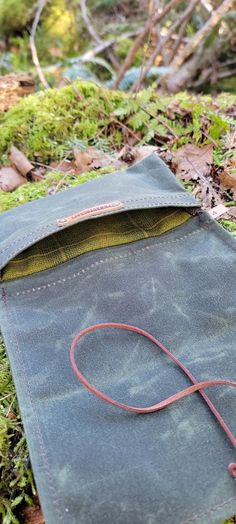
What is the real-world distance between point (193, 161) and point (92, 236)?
2.87ft

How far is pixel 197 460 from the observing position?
0.95m

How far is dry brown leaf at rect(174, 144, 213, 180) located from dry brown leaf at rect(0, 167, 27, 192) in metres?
0.84

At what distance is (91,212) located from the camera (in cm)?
142

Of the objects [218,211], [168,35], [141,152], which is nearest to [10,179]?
[141,152]

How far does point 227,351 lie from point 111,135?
172cm

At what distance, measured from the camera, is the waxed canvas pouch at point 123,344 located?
92 cm

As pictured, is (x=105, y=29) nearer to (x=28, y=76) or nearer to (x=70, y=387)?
(x=28, y=76)

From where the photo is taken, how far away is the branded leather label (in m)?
1.40

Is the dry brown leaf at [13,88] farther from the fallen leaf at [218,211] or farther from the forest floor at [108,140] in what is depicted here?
the fallen leaf at [218,211]

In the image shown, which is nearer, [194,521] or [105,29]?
[194,521]

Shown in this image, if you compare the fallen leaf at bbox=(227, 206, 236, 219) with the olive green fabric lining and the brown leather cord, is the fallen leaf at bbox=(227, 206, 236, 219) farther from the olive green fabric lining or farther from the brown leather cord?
the brown leather cord

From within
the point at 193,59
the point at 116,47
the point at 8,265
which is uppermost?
the point at 8,265

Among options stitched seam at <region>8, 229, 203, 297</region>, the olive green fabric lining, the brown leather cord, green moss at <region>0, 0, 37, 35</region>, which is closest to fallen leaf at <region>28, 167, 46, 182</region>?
the olive green fabric lining

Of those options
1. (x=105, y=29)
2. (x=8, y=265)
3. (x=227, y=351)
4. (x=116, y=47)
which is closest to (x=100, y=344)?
(x=227, y=351)
